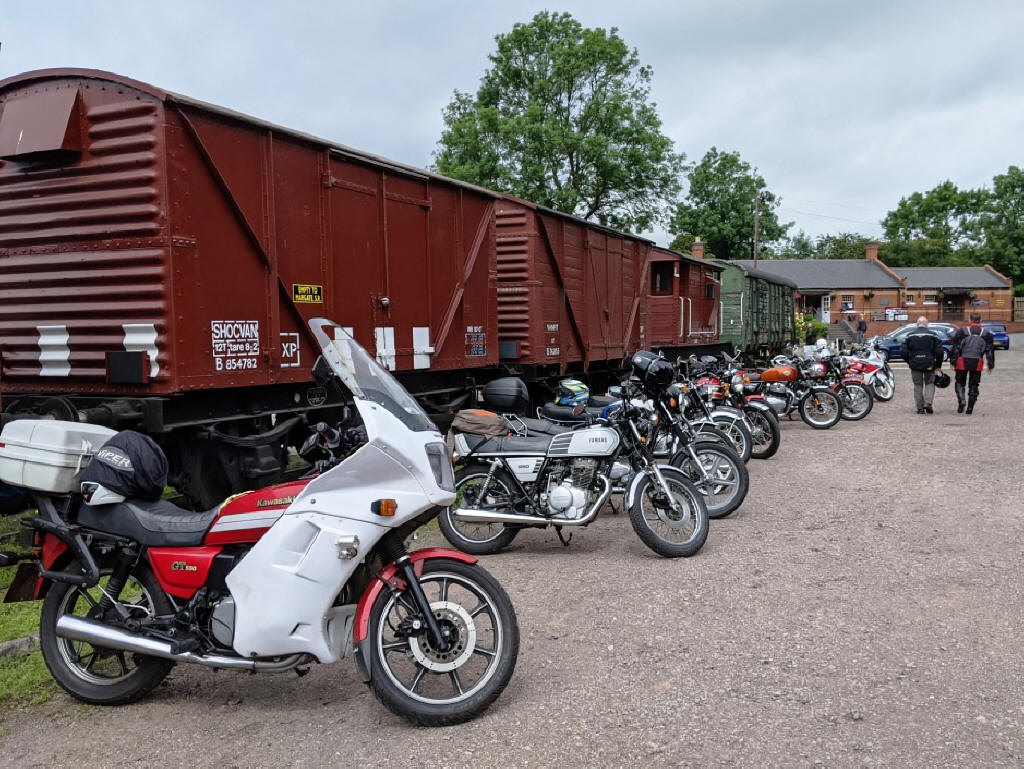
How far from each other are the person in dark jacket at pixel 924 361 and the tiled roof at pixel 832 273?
50857mm

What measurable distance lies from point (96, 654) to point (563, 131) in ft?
118

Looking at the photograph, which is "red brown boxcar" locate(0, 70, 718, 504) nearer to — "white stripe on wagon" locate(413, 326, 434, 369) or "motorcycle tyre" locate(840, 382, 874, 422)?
"white stripe on wagon" locate(413, 326, 434, 369)

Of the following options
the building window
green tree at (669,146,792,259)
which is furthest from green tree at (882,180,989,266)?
the building window

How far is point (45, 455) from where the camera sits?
3.65 m

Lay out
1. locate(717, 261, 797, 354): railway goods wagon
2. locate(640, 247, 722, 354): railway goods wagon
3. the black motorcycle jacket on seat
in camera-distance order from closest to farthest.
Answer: the black motorcycle jacket on seat, locate(640, 247, 722, 354): railway goods wagon, locate(717, 261, 797, 354): railway goods wagon

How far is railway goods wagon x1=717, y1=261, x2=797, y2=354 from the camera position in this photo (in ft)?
83.6

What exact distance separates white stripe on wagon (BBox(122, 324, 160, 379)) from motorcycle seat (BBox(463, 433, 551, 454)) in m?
2.24

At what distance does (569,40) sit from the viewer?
131 feet

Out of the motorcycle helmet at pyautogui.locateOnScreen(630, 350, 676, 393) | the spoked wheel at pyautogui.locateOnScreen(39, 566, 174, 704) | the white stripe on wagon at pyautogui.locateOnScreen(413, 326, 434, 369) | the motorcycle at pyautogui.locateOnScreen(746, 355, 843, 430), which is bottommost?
the spoked wheel at pyautogui.locateOnScreen(39, 566, 174, 704)

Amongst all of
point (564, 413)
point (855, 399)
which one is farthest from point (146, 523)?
point (855, 399)

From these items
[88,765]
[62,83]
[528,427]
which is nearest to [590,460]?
[528,427]

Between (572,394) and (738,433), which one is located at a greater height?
(572,394)

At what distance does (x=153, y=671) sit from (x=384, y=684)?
1.07 m

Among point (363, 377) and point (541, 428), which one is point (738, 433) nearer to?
point (541, 428)
